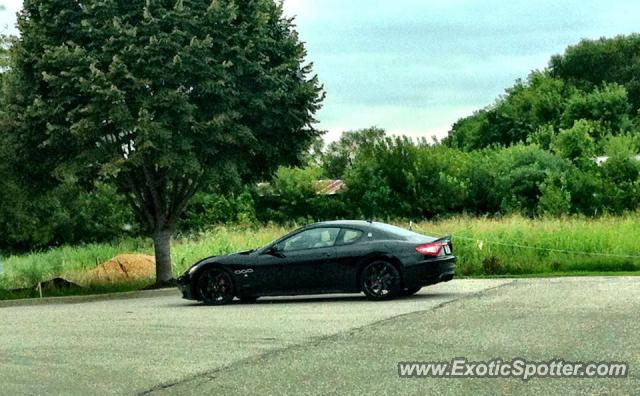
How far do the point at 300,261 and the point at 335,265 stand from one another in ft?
2.19

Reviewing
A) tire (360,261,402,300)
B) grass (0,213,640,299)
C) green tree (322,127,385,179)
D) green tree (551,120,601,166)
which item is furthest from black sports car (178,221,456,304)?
green tree (322,127,385,179)

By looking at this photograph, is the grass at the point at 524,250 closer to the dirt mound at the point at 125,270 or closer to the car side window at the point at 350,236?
the dirt mound at the point at 125,270

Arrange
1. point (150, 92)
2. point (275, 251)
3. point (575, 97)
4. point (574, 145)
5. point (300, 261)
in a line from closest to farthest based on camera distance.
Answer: point (300, 261) → point (275, 251) → point (150, 92) → point (574, 145) → point (575, 97)

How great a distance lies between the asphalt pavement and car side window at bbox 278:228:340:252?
41.3 inches

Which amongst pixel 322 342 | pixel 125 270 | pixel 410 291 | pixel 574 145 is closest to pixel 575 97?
pixel 574 145

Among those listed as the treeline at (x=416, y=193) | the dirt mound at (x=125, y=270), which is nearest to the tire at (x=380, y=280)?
the dirt mound at (x=125, y=270)

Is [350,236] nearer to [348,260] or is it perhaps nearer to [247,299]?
[348,260]

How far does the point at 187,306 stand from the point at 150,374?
8484 mm

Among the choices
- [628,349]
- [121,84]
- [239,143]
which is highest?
[121,84]

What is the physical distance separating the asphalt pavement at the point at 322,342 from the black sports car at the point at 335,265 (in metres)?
0.38

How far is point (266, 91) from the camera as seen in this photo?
2350 cm

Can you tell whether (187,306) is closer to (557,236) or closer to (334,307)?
(334,307)

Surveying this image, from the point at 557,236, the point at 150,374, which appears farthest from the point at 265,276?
the point at 557,236

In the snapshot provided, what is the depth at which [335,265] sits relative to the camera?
17.1 meters
